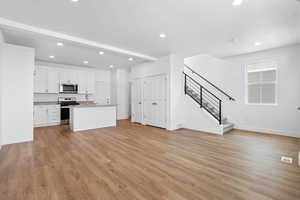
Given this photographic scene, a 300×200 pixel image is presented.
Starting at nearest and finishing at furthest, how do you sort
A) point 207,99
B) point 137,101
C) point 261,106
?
point 261,106 → point 207,99 → point 137,101

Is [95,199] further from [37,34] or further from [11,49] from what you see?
[11,49]

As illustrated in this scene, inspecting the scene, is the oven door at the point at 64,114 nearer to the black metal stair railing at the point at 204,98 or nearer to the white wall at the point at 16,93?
the white wall at the point at 16,93

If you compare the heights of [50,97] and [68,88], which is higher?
[68,88]

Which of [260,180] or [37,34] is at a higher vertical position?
[37,34]

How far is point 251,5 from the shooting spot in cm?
254

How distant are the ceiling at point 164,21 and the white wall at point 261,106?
0.58 metres

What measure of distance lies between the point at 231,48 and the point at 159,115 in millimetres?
3510

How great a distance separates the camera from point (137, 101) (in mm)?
6871

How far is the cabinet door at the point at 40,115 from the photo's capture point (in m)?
5.79

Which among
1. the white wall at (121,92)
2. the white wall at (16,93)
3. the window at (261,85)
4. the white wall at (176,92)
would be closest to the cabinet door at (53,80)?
the white wall at (16,93)

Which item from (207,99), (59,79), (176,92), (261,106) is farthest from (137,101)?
(261,106)

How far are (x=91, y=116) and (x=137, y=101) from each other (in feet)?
7.30

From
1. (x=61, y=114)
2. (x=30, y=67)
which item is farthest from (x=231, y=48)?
(x=61, y=114)

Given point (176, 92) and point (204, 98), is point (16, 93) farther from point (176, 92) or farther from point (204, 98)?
point (204, 98)
